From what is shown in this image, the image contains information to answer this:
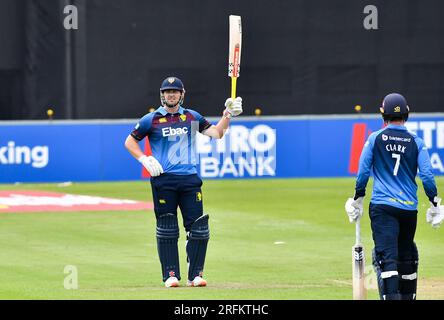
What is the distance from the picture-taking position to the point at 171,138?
13.7 m

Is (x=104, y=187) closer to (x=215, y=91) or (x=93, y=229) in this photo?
(x=215, y=91)

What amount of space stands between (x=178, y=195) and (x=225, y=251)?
3450 millimetres

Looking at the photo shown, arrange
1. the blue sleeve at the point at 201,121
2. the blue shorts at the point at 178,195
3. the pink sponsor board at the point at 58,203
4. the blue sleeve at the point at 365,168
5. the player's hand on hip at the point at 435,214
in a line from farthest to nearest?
the pink sponsor board at the point at 58,203 < the blue sleeve at the point at 201,121 < the blue shorts at the point at 178,195 < the player's hand on hip at the point at 435,214 < the blue sleeve at the point at 365,168

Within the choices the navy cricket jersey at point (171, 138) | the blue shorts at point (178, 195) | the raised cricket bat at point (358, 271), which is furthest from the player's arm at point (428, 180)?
the navy cricket jersey at point (171, 138)

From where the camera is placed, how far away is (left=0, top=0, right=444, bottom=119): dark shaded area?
84.4 feet

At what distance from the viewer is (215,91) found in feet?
85.6

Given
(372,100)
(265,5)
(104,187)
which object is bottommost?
(104,187)

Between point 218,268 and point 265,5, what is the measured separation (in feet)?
36.7

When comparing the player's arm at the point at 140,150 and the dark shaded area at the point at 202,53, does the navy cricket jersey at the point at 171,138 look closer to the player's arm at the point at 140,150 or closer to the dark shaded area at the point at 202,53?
the player's arm at the point at 140,150

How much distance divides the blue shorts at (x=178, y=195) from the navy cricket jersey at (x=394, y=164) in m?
2.35

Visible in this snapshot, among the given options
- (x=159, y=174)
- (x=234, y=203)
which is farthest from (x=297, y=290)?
(x=234, y=203)

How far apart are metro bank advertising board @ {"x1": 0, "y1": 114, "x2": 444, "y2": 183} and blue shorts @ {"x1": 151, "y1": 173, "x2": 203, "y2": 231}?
1280 centimetres

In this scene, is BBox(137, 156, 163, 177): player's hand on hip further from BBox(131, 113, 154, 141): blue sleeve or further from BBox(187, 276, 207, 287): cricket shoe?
BBox(187, 276, 207, 287): cricket shoe

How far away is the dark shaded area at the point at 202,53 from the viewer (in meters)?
25.7
